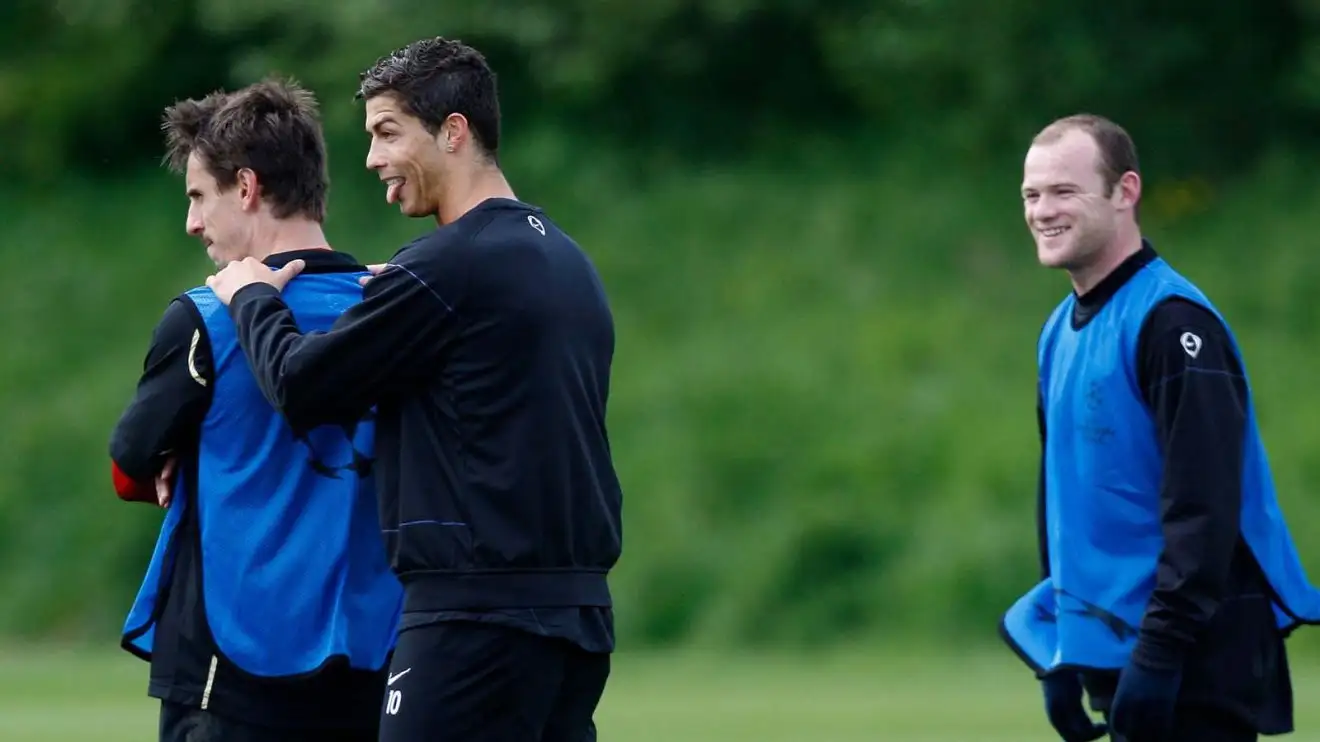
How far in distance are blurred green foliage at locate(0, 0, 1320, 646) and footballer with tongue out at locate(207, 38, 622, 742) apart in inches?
464

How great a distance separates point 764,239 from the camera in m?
21.5

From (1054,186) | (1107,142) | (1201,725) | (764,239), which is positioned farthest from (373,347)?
(764,239)

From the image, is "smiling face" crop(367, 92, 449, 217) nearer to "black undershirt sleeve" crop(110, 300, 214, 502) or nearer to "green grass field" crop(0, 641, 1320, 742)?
"black undershirt sleeve" crop(110, 300, 214, 502)

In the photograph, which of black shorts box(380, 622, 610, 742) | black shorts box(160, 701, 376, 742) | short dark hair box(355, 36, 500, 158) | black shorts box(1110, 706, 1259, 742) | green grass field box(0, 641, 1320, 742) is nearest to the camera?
black shorts box(380, 622, 610, 742)

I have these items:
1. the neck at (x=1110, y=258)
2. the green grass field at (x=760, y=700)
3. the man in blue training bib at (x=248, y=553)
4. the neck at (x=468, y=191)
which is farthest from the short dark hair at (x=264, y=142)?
the green grass field at (x=760, y=700)

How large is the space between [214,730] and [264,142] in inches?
51.6

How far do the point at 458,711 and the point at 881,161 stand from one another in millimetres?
18630

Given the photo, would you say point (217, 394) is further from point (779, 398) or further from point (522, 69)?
point (522, 69)

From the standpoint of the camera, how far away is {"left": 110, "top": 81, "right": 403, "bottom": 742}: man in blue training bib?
15.5 feet

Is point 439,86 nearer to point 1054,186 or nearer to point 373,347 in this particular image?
point 373,347

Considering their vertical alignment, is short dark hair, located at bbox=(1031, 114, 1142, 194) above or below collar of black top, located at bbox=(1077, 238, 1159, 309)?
above

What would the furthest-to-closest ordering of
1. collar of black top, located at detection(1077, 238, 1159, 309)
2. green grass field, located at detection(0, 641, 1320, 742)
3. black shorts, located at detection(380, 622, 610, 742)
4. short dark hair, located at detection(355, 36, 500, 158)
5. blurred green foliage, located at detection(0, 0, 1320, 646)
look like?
blurred green foliage, located at detection(0, 0, 1320, 646) → green grass field, located at detection(0, 641, 1320, 742) → collar of black top, located at detection(1077, 238, 1159, 309) → short dark hair, located at detection(355, 36, 500, 158) → black shorts, located at detection(380, 622, 610, 742)

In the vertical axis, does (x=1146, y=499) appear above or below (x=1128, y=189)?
below

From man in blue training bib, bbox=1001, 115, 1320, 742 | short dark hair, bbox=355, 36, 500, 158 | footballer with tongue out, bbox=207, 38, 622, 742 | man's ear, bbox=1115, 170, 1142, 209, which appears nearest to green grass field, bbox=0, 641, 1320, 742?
man in blue training bib, bbox=1001, 115, 1320, 742
